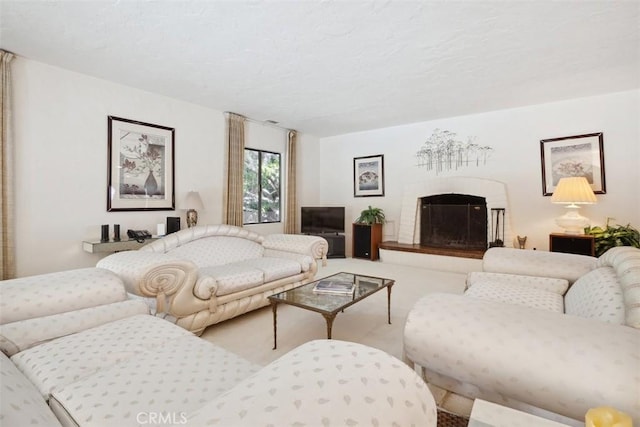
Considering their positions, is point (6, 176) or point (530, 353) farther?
point (6, 176)

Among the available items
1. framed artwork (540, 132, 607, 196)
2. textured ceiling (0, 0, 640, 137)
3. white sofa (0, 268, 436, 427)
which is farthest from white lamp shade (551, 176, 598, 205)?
white sofa (0, 268, 436, 427)

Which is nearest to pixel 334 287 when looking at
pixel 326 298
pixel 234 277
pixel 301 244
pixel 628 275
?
pixel 326 298

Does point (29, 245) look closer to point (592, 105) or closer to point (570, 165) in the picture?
point (570, 165)

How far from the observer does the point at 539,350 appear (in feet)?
3.21

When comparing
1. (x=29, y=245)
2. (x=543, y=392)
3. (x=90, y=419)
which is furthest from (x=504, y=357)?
(x=29, y=245)

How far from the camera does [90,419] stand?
2.85 ft

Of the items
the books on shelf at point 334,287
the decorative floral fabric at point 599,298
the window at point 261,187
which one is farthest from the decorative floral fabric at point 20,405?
the window at point 261,187

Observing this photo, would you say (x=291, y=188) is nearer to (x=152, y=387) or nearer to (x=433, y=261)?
(x=433, y=261)

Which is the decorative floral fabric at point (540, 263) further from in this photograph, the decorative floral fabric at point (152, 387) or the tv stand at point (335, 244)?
the tv stand at point (335, 244)

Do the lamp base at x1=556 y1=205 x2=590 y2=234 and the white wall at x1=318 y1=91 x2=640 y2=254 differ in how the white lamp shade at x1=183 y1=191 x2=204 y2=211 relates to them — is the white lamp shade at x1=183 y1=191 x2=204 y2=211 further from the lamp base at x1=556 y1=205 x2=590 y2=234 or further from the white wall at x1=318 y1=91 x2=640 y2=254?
the lamp base at x1=556 y1=205 x2=590 y2=234

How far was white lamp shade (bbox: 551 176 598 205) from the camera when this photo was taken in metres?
3.53

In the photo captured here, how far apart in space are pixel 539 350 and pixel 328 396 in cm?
81

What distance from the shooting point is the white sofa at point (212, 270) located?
2.16 m

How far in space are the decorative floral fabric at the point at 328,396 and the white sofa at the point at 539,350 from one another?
451 mm
